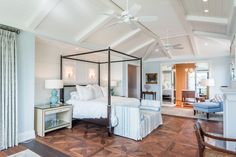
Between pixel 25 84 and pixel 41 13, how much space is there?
1.62 m

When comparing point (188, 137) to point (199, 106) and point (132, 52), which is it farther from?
point (132, 52)

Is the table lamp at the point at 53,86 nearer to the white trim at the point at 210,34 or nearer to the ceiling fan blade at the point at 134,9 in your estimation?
the ceiling fan blade at the point at 134,9

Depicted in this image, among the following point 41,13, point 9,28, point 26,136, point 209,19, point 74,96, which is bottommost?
point 26,136

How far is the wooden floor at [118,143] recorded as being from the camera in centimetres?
287

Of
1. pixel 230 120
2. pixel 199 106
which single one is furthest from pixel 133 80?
pixel 230 120

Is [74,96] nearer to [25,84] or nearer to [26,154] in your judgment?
[25,84]

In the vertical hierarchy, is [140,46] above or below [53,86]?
above

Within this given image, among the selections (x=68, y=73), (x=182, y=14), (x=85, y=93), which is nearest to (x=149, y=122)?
(x=85, y=93)

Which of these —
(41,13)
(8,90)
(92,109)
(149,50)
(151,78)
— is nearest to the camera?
(8,90)

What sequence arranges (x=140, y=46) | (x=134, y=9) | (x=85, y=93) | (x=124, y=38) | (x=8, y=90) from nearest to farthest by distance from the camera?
(x=134, y=9) < (x=8, y=90) < (x=85, y=93) < (x=124, y=38) < (x=140, y=46)

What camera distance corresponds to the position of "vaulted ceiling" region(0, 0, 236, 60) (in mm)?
3123

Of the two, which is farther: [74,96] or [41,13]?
[74,96]

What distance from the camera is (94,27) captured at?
4.25 meters

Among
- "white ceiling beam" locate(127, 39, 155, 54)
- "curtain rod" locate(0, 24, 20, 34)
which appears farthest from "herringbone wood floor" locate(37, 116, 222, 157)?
"white ceiling beam" locate(127, 39, 155, 54)
